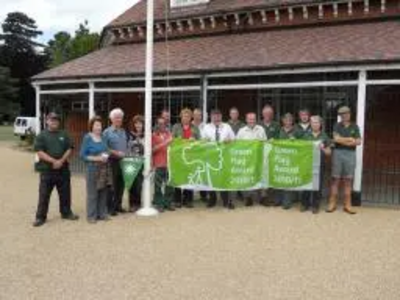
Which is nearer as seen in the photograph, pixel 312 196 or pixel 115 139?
pixel 115 139

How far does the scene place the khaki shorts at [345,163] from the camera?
1078 cm

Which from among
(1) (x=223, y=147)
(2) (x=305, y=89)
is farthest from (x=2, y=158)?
(1) (x=223, y=147)

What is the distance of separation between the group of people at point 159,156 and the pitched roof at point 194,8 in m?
6.47

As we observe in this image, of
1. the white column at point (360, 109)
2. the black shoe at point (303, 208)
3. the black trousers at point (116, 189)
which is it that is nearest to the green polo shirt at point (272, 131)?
the black shoe at point (303, 208)

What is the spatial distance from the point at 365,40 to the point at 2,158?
15.8 m

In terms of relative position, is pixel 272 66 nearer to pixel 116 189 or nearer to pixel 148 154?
pixel 148 154

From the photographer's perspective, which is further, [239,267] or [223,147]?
[223,147]

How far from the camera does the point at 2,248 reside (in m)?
8.01

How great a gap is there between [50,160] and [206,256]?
3296 millimetres

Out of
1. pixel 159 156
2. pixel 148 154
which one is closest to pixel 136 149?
pixel 148 154

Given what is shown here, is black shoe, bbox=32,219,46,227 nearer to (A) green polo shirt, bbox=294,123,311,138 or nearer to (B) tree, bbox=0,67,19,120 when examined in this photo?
(A) green polo shirt, bbox=294,123,311,138

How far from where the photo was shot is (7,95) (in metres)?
66.7

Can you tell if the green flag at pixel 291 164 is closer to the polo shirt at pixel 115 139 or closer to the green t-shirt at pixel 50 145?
the polo shirt at pixel 115 139

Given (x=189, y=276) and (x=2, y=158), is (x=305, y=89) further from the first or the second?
(x=2, y=158)
